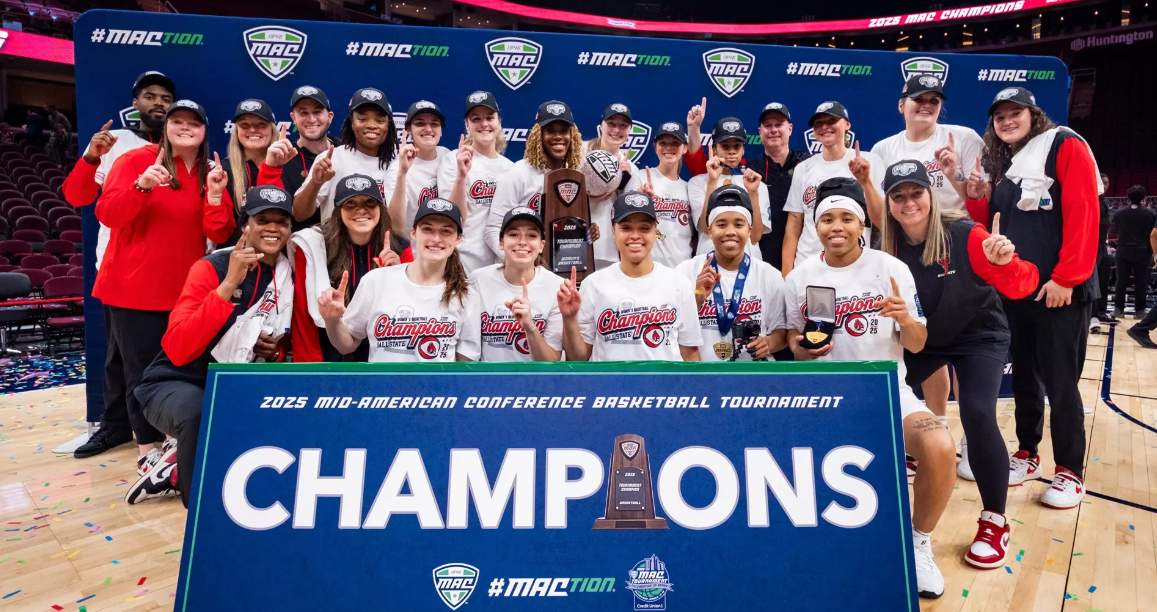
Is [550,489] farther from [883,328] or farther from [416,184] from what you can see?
[416,184]

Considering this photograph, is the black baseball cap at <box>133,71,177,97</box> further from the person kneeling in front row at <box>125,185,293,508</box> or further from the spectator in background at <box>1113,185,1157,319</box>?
the spectator in background at <box>1113,185,1157,319</box>

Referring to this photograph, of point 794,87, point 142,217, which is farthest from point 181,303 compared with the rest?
point 794,87

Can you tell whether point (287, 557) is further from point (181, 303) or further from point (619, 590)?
point (181, 303)

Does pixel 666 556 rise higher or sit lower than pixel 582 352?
lower

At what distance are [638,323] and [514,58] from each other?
2.97m

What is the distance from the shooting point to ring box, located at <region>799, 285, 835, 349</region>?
2.60 metres

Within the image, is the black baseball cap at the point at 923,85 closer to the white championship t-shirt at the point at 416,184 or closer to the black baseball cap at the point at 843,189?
the black baseball cap at the point at 843,189

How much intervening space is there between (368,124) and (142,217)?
Answer: 132cm

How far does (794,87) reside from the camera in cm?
519

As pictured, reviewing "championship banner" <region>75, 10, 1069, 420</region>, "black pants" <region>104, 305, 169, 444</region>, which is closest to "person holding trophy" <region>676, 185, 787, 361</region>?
"championship banner" <region>75, 10, 1069, 420</region>

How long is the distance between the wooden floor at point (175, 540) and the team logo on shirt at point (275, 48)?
2.83m

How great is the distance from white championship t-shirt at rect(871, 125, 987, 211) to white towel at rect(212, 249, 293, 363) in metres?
3.77

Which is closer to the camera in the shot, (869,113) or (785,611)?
(785,611)

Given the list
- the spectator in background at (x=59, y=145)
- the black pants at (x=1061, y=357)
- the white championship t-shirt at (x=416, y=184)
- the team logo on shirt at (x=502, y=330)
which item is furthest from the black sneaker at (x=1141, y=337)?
the spectator in background at (x=59, y=145)
